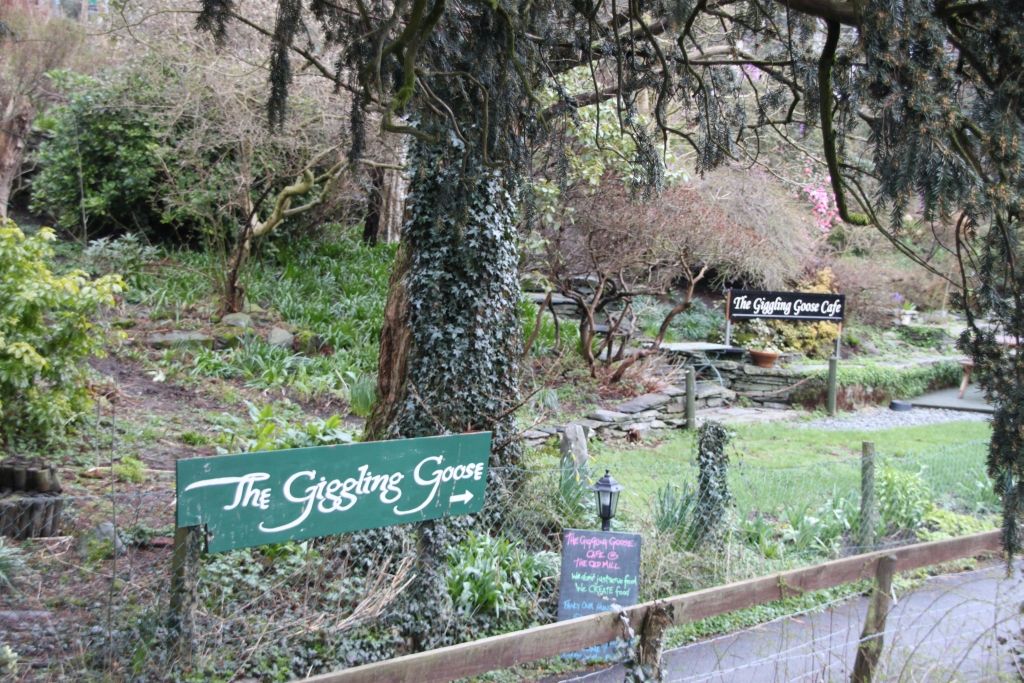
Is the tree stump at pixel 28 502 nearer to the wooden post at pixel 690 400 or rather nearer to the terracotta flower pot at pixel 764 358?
the wooden post at pixel 690 400

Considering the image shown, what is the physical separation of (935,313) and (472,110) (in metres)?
20.8

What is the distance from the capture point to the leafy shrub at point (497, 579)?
18.4ft

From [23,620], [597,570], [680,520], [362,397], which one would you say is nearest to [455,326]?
[680,520]

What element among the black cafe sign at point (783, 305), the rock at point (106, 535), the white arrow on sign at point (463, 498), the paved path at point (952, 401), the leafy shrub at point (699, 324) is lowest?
the rock at point (106, 535)

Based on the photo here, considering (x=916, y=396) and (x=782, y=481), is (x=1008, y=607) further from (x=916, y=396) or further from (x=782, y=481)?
(x=916, y=396)

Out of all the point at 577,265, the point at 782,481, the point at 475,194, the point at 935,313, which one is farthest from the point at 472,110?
the point at 935,313

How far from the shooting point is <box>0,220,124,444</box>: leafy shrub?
273 inches

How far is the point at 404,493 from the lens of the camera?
14.5 ft

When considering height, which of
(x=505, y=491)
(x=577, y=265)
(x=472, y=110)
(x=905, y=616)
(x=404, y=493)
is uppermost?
(x=472, y=110)

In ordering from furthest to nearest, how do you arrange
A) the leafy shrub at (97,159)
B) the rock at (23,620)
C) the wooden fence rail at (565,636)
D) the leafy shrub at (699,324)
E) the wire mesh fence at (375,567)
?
the leafy shrub at (699,324)
the leafy shrub at (97,159)
the rock at (23,620)
the wire mesh fence at (375,567)
the wooden fence rail at (565,636)

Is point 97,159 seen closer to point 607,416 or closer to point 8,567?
point 607,416

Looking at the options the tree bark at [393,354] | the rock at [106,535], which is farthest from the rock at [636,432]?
the rock at [106,535]

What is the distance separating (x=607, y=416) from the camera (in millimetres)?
12109

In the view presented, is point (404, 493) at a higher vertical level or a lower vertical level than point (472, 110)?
lower
